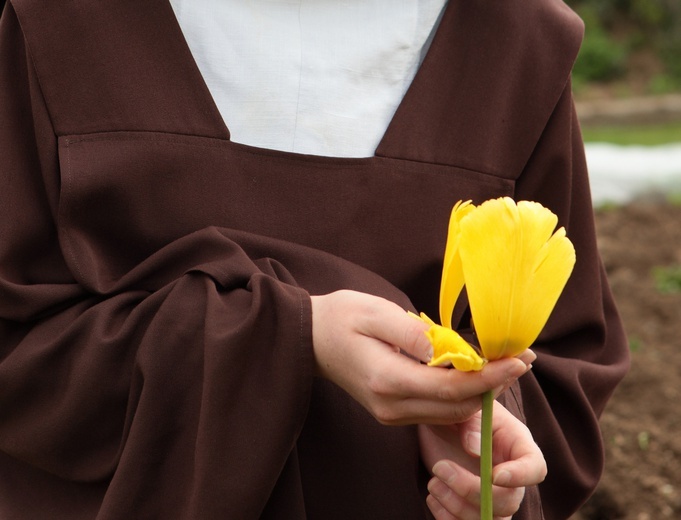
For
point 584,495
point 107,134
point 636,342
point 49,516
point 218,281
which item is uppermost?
point 107,134

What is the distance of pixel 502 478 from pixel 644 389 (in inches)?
113

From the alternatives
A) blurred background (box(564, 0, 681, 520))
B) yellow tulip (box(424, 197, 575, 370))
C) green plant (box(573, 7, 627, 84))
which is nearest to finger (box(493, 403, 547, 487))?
yellow tulip (box(424, 197, 575, 370))

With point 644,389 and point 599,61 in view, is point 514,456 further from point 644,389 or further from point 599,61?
point 599,61

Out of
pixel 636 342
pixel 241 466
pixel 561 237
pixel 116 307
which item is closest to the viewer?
pixel 561 237

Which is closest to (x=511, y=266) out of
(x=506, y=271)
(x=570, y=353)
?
(x=506, y=271)

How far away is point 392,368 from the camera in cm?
121

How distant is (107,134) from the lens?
160cm

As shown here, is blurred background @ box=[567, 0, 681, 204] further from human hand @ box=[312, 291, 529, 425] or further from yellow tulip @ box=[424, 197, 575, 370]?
yellow tulip @ box=[424, 197, 575, 370]

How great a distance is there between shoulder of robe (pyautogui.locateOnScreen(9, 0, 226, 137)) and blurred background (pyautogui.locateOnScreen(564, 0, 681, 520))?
212 centimetres

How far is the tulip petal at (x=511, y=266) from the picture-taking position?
102 cm

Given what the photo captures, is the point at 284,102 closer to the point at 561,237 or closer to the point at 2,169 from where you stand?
the point at 2,169

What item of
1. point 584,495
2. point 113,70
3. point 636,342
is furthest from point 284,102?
point 636,342

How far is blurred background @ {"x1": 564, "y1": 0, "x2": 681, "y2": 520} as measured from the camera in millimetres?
3404

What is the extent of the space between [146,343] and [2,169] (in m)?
0.36
